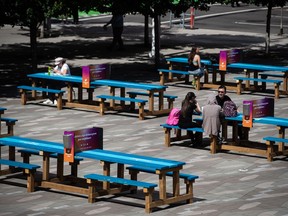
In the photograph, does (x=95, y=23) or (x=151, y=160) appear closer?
(x=151, y=160)

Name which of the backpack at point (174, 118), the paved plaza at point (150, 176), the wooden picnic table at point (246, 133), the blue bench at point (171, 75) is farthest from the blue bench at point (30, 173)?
the blue bench at point (171, 75)

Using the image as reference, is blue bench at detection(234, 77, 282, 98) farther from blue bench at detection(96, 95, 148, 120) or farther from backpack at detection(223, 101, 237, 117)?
backpack at detection(223, 101, 237, 117)

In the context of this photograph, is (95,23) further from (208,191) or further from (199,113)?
(208,191)

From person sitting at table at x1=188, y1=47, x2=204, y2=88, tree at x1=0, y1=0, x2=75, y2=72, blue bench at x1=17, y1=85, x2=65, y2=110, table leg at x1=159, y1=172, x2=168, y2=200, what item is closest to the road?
person sitting at table at x1=188, y1=47, x2=204, y2=88

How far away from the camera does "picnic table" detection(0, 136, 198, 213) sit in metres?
19.5

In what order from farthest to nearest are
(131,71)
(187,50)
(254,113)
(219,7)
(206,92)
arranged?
(219,7), (187,50), (131,71), (206,92), (254,113)

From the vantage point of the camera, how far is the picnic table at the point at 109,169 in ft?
64.1

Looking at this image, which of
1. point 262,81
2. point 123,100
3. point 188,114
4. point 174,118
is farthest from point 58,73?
point 188,114

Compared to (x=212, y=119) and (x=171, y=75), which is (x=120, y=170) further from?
(x=171, y=75)

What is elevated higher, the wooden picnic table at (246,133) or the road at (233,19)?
the road at (233,19)

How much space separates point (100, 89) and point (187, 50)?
12461 mm

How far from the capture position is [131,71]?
39469 millimetres

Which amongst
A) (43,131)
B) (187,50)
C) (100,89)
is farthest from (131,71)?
(43,131)

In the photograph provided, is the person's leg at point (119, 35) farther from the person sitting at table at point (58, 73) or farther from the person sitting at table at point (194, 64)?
the person sitting at table at point (58, 73)
